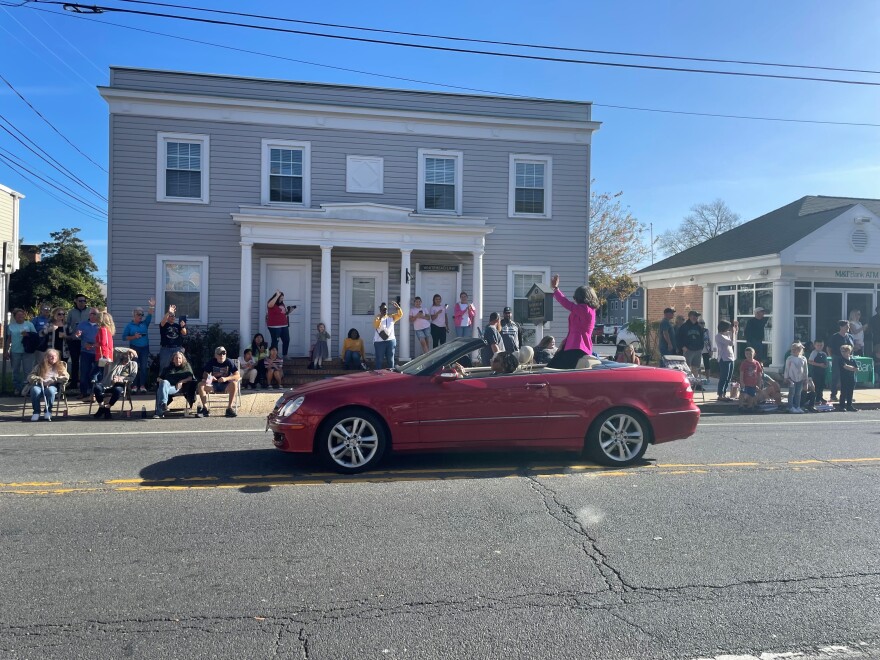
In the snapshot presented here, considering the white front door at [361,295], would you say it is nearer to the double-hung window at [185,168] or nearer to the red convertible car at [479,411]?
the double-hung window at [185,168]

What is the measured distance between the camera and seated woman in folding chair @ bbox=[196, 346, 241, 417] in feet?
37.6

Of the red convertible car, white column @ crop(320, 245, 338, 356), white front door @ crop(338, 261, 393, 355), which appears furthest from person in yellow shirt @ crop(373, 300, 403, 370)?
the red convertible car

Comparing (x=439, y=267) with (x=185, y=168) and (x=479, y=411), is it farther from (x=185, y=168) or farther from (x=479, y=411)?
(x=479, y=411)

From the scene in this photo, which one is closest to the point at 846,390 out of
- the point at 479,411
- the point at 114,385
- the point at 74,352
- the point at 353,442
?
the point at 479,411

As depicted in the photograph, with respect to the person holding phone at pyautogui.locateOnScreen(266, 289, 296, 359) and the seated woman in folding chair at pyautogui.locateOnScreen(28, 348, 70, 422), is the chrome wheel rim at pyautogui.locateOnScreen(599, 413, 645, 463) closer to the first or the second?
the seated woman in folding chair at pyautogui.locateOnScreen(28, 348, 70, 422)

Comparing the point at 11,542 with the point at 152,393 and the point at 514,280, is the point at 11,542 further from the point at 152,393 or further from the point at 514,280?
the point at 514,280

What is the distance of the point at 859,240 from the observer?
19.2 meters

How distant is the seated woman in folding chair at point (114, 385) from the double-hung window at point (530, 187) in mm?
10484

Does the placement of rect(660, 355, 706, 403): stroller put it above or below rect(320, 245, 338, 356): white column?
below

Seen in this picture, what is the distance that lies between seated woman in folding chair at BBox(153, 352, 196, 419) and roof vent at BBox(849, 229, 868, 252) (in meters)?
17.7

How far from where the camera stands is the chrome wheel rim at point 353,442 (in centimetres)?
685

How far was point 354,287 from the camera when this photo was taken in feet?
58.6

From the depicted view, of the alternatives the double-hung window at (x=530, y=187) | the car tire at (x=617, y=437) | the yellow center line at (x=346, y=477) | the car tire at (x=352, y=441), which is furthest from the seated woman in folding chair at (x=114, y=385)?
the double-hung window at (x=530, y=187)

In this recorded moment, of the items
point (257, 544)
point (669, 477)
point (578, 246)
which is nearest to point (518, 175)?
point (578, 246)
